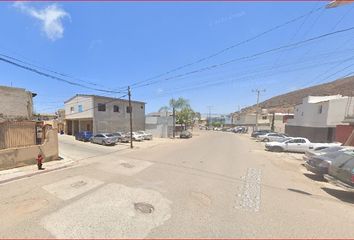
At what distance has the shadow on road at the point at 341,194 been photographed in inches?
328

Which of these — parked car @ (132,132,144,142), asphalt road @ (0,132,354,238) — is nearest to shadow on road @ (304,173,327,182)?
asphalt road @ (0,132,354,238)

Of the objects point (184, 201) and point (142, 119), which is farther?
point (142, 119)

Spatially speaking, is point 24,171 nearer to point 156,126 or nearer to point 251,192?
point 251,192

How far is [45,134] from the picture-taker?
14883 mm

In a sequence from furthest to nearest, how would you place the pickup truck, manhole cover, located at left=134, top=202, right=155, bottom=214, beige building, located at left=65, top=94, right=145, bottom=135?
beige building, located at left=65, top=94, right=145, bottom=135 < the pickup truck < manhole cover, located at left=134, top=202, right=155, bottom=214

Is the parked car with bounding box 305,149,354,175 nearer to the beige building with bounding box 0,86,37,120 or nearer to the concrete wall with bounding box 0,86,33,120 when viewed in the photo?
the beige building with bounding box 0,86,37,120

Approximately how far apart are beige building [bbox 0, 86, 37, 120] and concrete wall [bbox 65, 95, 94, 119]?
17616 millimetres

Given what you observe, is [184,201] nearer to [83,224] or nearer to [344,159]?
[83,224]

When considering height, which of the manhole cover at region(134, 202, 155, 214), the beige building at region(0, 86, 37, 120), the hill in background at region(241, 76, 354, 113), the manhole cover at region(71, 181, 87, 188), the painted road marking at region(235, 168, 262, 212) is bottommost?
the painted road marking at region(235, 168, 262, 212)

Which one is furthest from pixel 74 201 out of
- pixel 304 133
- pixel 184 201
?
pixel 304 133

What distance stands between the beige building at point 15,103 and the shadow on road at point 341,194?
17.8m

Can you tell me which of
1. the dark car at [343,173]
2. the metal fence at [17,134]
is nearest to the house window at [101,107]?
the metal fence at [17,134]

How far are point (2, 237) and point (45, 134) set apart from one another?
36.9ft

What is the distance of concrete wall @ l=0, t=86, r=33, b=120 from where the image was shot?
14.8 m
